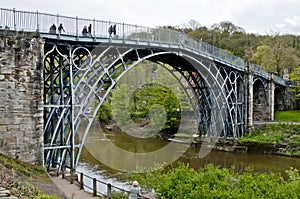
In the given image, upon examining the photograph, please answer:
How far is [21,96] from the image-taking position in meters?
14.7

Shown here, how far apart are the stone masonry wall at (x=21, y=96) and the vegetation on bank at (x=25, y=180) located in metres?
0.70

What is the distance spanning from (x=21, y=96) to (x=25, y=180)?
403 centimetres

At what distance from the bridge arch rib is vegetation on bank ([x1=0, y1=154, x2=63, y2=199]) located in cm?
196

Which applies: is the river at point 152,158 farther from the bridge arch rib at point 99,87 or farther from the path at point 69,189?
the path at point 69,189

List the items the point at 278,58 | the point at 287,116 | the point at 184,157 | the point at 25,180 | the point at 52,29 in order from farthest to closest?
the point at 278,58 < the point at 287,116 < the point at 184,157 < the point at 52,29 < the point at 25,180

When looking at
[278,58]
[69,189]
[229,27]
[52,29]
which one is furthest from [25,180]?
[229,27]

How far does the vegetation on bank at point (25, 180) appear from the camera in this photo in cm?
953

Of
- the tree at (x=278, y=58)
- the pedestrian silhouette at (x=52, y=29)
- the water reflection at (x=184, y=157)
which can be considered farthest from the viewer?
→ the tree at (x=278, y=58)

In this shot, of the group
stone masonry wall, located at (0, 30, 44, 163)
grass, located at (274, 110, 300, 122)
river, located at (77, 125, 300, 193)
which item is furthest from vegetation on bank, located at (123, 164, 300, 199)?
grass, located at (274, 110, 300, 122)

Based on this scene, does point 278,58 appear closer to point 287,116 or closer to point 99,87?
point 287,116

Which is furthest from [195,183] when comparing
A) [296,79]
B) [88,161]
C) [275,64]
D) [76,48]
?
[275,64]

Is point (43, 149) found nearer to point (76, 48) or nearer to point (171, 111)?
point (76, 48)

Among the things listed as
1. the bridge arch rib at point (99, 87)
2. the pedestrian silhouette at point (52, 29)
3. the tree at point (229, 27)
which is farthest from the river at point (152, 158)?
the tree at point (229, 27)

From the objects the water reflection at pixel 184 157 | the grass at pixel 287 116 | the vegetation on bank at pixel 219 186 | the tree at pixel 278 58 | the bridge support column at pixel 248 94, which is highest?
the tree at pixel 278 58
